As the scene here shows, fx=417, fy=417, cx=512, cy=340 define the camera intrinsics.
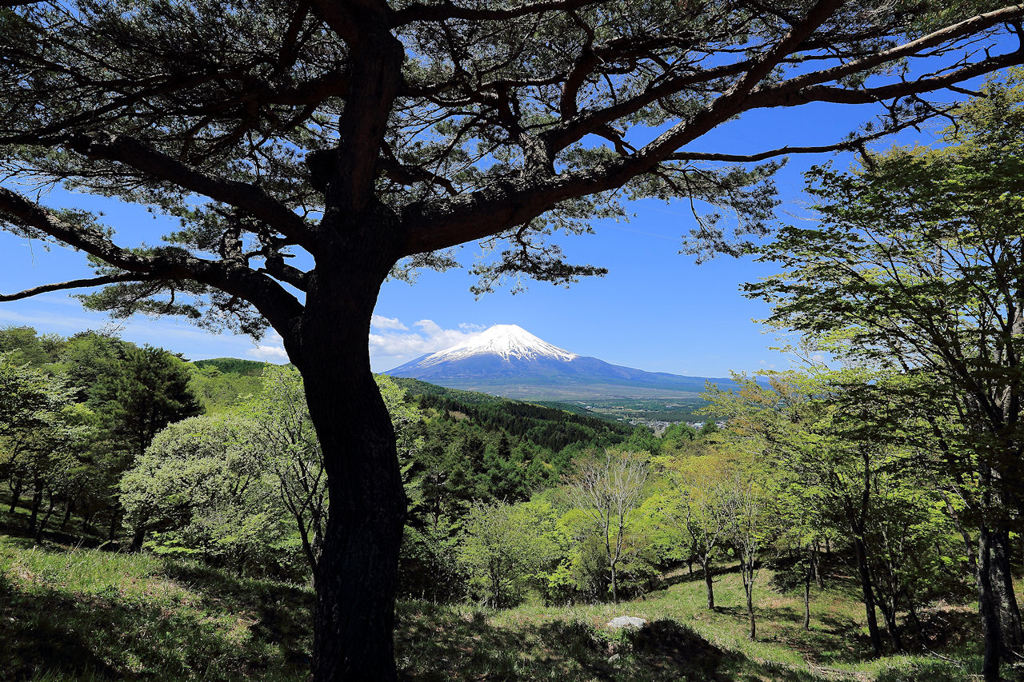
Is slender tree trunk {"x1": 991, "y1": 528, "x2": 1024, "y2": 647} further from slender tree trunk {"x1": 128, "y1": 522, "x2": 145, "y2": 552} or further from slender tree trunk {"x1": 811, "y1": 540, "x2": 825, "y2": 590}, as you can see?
slender tree trunk {"x1": 128, "y1": 522, "x2": 145, "y2": 552}

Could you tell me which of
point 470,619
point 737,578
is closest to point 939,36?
point 470,619

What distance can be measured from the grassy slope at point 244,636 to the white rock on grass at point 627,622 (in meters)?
0.21

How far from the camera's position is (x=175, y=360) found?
100.0 feet

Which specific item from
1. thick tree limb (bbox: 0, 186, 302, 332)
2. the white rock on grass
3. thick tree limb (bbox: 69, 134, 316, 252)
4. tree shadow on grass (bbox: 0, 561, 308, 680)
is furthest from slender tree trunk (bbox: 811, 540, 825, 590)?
thick tree limb (bbox: 69, 134, 316, 252)

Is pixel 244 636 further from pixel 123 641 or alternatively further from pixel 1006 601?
pixel 1006 601

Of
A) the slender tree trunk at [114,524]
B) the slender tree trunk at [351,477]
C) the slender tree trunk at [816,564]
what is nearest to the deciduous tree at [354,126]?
the slender tree trunk at [351,477]

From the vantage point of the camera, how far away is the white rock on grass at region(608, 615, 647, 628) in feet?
27.0

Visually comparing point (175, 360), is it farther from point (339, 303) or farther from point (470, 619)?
point (339, 303)

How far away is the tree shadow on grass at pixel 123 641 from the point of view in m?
3.63

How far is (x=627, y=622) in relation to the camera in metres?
8.36

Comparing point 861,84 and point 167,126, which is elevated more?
point 861,84

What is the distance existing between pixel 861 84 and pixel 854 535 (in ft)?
39.6

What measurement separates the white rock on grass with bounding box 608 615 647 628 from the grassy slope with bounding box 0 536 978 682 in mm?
208

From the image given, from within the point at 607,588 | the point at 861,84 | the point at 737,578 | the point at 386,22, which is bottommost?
the point at 607,588
